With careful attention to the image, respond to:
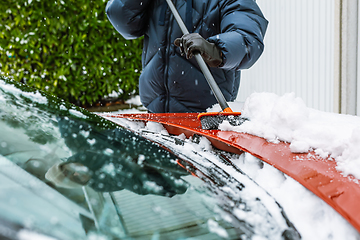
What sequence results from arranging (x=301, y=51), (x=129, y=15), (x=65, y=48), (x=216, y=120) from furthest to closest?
1. (x=65, y=48)
2. (x=301, y=51)
3. (x=129, y=15)
4. (x=216, y=120)

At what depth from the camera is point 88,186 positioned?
1.68 feet

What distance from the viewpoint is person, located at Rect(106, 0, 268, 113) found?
62.1 inches

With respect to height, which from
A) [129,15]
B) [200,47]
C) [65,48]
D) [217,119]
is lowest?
[217,119]

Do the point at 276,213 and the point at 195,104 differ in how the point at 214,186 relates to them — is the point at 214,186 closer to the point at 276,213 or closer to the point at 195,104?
the point at 276,213

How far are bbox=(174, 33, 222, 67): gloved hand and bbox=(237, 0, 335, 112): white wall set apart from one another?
2.37 metres

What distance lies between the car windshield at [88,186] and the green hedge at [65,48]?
390 cm

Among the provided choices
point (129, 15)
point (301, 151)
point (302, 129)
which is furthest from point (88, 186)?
point (129, 15)

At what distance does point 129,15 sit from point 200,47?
0.69 meters

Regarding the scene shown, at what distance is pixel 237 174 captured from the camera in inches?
28.0

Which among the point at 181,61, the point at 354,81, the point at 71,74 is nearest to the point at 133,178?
the point at 181,61

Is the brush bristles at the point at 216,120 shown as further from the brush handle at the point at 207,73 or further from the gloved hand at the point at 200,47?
the gloved hand at the point at 200,47

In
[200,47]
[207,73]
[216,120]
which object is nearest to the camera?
[216,120]

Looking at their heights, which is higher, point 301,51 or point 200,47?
point 200,47

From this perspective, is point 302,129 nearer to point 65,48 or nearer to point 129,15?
point 129,15
